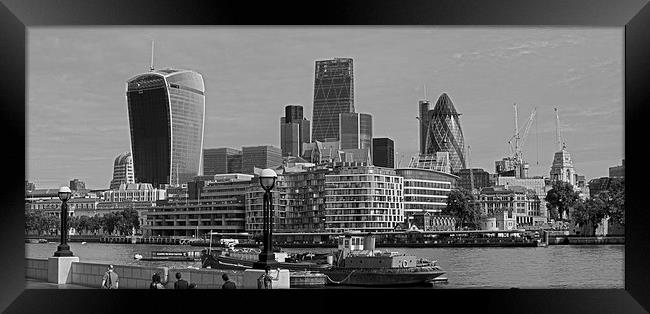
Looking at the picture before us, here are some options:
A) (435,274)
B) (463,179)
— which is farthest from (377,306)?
(463,179)

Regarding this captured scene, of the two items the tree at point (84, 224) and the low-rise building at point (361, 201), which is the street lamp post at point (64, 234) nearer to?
the low-rise building at point (361, 201)

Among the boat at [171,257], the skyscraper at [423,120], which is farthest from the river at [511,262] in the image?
the skyscraper at [423,120]

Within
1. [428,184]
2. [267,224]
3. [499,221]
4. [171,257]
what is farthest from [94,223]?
[267,224]

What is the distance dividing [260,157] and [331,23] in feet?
118

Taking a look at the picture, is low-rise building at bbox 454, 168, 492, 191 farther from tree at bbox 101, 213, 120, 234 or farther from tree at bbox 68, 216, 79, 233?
tree at bbox 68, 216, 79, 233

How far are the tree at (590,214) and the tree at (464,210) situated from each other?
4.74 m

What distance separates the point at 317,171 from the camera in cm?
3919

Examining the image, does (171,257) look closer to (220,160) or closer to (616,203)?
(220,160)

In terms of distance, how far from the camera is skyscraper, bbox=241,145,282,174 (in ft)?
127

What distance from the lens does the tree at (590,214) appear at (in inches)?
1484

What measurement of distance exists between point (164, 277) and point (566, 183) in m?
38.5

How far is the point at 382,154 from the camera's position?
40625mm

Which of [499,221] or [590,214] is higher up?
[590,214]

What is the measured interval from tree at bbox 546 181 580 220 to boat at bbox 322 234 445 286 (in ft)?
67.8
